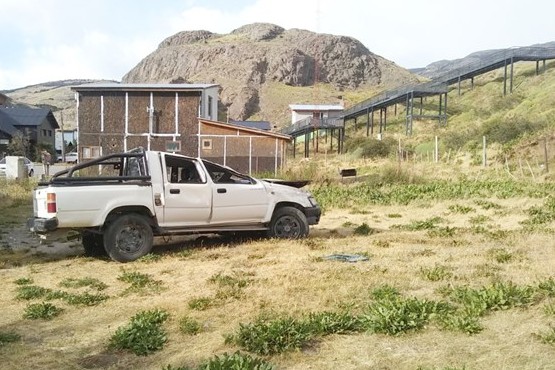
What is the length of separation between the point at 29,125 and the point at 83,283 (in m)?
60.9

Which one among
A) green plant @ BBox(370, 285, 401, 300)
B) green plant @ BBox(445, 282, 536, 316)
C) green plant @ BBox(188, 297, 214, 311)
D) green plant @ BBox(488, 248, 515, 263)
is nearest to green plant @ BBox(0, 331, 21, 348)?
green plant @ BBox(188, 297, 214, 311)

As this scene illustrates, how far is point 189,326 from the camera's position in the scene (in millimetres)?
4781

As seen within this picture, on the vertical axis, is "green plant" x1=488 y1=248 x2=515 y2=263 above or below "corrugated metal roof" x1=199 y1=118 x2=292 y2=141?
below

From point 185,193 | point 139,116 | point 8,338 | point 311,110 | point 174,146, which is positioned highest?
point 311,110

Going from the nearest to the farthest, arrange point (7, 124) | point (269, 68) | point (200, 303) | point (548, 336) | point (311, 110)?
point (548, 336) < point (200, 303) < point (7, 124) < point (311, 110) < point (269, 68)

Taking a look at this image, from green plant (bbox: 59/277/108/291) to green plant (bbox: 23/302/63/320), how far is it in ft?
3.05

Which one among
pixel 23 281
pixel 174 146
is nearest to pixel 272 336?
pixel 23 281

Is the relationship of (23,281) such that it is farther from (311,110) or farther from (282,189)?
(311,110)

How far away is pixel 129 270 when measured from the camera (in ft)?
24.5

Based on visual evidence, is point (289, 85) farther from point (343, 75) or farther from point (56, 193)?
point (56, 193)

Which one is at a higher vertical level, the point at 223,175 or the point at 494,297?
the point at 223,175

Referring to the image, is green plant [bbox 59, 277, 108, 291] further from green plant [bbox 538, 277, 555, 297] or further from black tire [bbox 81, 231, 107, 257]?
green plant [bbox 538, 277, 555, 297]

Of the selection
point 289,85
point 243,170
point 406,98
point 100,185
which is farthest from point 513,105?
point 289,85

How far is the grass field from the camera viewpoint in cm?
412
